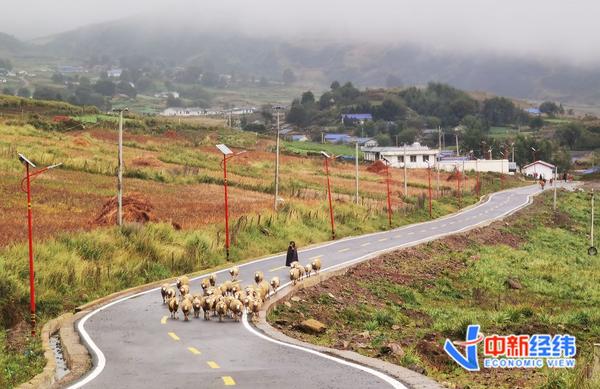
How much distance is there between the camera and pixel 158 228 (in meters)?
39.8

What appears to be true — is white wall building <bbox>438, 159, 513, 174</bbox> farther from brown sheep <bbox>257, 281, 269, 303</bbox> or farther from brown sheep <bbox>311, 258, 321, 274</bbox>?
brown sheep <bbox>257, 281, 269, 303</bbox>

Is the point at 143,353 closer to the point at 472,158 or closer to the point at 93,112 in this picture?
the point at 93,112

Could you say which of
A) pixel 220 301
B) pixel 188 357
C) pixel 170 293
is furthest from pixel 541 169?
pixel 188 357

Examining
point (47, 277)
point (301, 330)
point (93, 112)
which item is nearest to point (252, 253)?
point (47, 277)

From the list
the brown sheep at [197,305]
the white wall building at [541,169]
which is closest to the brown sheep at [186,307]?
the brown sheep at [197,305]

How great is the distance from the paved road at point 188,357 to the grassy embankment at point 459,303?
2283 millimetres

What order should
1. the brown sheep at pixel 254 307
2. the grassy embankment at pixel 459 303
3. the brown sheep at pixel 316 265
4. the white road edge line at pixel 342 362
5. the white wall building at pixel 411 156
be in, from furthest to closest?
1. the white wall building at pixel 411 156
2. the brown sheep at pixel 316 265
3. the brown sheep at pixel 254 307
4. the grassy embankment at pixel 459 303
5. the white road edge line at pixel 342 362

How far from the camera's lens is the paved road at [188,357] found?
17.8m

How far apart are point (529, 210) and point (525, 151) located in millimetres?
98827

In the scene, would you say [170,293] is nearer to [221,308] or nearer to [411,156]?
[221,308]

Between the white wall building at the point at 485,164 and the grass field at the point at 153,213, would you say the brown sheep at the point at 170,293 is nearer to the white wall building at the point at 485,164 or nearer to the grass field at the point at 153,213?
the grass field at the point at 153,213

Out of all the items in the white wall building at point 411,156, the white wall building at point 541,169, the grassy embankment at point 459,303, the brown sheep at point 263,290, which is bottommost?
the white wall building at point 541,169

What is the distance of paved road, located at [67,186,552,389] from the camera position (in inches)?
702

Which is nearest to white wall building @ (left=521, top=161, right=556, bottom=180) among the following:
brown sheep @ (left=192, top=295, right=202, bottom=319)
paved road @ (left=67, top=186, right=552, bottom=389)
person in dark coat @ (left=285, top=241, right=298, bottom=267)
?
person in dark coat @ (left=285, top=241, right=298, bottom=267)
